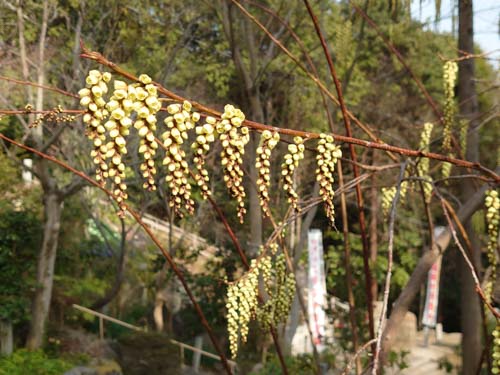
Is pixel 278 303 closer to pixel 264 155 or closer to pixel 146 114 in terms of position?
pixel 264 155

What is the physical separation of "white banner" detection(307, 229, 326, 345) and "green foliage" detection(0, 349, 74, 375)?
2.54 m

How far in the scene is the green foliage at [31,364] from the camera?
15.7ft

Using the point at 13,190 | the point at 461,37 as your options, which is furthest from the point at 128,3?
the point at 461,37

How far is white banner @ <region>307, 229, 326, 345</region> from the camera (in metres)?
5.89

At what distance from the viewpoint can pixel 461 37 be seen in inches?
139

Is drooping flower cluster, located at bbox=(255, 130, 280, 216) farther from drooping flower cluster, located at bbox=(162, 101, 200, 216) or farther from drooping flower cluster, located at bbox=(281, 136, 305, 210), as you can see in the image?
drooping flower cluster, located at bbox=(162, 101, 200, 216)

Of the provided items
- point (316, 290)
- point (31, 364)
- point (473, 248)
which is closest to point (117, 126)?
point (473, 248)

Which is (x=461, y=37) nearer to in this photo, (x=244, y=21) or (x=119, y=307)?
(x=244, y=21)

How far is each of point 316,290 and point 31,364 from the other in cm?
308

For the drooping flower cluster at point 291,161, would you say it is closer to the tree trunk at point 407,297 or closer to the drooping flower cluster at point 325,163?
the drooping flower cluster at point 325,163

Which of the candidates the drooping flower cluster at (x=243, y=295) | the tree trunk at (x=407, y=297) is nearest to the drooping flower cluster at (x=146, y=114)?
the drooping flower cluster at (x=243, y=295)

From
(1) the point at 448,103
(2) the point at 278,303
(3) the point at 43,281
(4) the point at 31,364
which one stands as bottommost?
(4) the point at 31,364

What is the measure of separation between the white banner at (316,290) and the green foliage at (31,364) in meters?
2.54

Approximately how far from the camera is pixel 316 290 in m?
6.24
